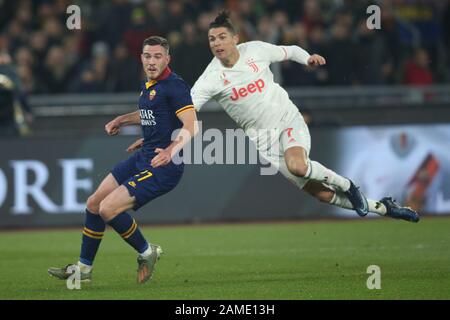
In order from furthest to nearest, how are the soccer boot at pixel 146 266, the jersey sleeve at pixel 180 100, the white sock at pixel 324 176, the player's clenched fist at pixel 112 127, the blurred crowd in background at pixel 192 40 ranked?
1. the blurred crowd in background at pixel 192 40
2. the white sock at pixel 324 176
3. the player's clenched fist at pixel 112 127
4. the soccer boot at pixel 146 266
5. the jersey sleeve at pixel 180 100

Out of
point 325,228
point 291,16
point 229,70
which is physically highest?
point 291,16

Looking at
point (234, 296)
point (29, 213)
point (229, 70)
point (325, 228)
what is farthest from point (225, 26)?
point (29, 213)

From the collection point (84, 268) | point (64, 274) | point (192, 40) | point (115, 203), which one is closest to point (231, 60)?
point (115, 203)

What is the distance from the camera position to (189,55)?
17078mm

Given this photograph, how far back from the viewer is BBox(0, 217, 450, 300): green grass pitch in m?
8.93

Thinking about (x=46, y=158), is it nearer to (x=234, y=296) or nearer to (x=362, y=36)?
(x=362, y=36)

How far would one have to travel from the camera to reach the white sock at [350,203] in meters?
10.6

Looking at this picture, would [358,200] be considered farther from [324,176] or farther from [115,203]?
[115,203]

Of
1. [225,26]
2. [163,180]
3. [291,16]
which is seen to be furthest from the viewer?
[291,16]

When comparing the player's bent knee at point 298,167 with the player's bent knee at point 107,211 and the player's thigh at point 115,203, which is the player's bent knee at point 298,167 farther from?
the player's bent knee at point 107,211

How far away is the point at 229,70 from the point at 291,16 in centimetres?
893

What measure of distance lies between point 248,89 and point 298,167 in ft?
3.13

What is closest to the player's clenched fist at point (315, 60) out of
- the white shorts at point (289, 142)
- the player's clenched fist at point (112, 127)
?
the white shorts at point (289, 142)

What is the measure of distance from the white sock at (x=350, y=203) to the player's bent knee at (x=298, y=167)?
60 centimetres
